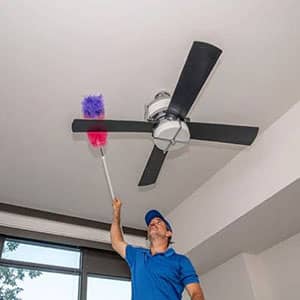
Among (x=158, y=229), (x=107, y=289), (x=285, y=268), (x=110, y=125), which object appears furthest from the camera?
(x=107, y=289)

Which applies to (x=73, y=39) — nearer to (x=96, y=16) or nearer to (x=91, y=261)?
(x=96, y=16)

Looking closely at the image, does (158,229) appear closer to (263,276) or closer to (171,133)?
(171,133)

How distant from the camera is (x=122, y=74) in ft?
7.57

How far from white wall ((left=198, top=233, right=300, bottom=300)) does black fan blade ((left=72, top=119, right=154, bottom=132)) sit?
1948 millimetres

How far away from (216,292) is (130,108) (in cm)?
208

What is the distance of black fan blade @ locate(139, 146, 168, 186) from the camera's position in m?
2.22

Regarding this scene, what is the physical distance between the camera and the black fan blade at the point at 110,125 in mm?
1899

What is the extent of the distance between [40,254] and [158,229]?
1.78m

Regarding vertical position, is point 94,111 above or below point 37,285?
above

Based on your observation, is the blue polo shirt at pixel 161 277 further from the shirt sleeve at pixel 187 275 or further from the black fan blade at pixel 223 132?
the black fan blade at pixel 223 132

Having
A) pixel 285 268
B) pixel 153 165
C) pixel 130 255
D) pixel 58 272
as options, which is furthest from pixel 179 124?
pixel 58 272

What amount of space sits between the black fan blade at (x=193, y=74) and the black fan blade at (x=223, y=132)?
0.14m

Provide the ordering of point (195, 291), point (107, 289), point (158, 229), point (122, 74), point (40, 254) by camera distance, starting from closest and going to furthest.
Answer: point (195, 291) < point (158, 229) < point (122, 74) < point (40, 254) < point (107, 289)

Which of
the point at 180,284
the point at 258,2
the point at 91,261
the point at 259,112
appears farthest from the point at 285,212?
the point at 91,261
